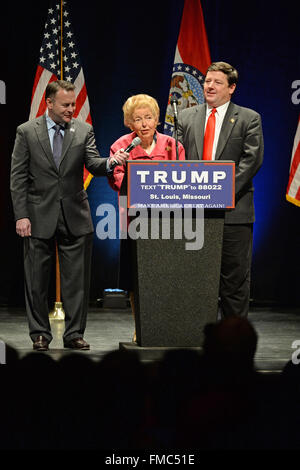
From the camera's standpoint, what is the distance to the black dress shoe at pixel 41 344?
14.5 ft

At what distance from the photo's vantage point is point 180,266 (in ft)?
13.2

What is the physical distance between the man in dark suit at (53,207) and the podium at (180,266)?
64cm

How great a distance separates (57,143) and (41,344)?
3.75 feet

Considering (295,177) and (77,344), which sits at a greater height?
(295,177)

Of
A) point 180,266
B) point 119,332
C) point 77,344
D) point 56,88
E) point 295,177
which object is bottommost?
point 119,332

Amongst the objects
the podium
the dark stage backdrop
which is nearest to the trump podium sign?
the podium

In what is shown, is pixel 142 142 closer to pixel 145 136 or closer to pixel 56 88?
pixel 145 136

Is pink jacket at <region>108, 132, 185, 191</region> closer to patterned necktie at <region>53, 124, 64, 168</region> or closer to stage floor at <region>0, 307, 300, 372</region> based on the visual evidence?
patterned necktie at <region>53, 124, 64, 168</region>

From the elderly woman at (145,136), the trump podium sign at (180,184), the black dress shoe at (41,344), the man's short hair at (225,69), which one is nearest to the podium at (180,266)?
the trump podium sign at (180,184)

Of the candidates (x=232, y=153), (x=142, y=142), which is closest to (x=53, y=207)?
(x=142, y=142)

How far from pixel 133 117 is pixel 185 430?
97.5 inches

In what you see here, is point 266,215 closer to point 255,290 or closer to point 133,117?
point 255,290

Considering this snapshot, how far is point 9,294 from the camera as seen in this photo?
7.40 metres

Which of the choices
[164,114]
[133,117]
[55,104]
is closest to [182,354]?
[133,117]
